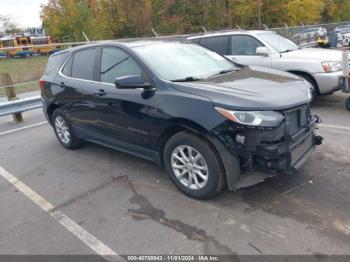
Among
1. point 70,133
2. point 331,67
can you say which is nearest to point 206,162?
point 70,133

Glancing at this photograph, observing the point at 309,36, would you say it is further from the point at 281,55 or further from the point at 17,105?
the point at 17,105

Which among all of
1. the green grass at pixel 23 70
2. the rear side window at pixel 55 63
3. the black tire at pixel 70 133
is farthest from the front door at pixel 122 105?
the green grass at pixel 23 70

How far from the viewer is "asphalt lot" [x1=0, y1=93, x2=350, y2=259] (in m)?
3.02

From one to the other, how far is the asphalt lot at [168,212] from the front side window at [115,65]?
1.30 meters

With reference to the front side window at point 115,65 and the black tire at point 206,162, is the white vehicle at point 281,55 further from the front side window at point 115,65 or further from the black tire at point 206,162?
the black tire at point 206,162

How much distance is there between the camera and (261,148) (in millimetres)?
3250

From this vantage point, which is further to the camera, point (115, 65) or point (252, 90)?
point (115, 65)

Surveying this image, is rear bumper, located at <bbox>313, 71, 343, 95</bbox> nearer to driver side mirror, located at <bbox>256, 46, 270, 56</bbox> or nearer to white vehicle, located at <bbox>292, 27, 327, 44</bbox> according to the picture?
driver side mirror, located at <bbox>256, 46, 270, 56</bbox>

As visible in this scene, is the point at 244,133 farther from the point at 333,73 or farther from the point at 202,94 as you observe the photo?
the point at 333,73

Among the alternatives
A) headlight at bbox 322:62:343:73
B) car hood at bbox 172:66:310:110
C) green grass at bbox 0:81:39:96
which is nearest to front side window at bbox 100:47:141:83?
car hood at bbox 172:66:310:110

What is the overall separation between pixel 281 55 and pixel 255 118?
15.6 ft

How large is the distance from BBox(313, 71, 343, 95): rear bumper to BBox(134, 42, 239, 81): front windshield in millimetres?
2852


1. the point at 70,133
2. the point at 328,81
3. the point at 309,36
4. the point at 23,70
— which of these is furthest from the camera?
the point at 309,36

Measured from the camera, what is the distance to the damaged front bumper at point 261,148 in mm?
3252
